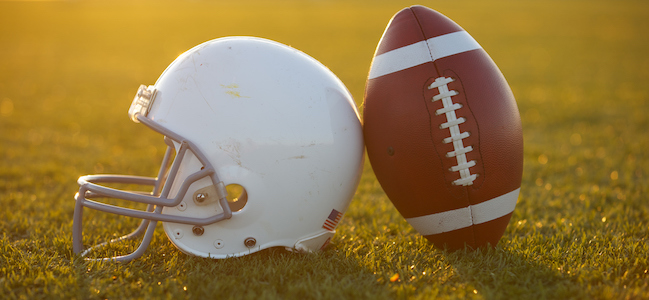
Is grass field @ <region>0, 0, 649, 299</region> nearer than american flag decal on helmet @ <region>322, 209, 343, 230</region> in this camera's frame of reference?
Yes

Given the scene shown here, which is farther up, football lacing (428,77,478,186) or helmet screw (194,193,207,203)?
football lacing (428,77,478,186)

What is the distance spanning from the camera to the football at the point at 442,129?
8.27 feet

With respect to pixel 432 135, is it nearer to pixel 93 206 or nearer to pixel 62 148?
pixel 93 206

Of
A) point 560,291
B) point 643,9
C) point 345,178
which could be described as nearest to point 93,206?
point 345,178

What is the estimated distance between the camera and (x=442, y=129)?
251 cm

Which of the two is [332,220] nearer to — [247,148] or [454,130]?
[247,148]

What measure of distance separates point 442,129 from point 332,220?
71 cm

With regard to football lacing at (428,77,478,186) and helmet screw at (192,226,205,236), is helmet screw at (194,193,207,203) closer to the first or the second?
helmet screw at (192,226,205,236)

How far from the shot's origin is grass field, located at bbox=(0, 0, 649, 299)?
2.45 m

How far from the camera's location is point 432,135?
2.53m

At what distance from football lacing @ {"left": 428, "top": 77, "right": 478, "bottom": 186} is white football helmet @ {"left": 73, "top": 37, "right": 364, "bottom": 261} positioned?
0.45m

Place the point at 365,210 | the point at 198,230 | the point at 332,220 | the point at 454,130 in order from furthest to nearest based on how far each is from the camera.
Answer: the point at 365,210
the point at 332,220
the point at 198,230
the point at 454,130

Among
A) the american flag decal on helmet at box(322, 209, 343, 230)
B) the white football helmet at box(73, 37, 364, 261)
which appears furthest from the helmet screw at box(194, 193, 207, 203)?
the american flag decal on helmet at box(322, 209, 343, 230)

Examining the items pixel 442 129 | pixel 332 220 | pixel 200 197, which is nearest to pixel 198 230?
pixel 200 197
